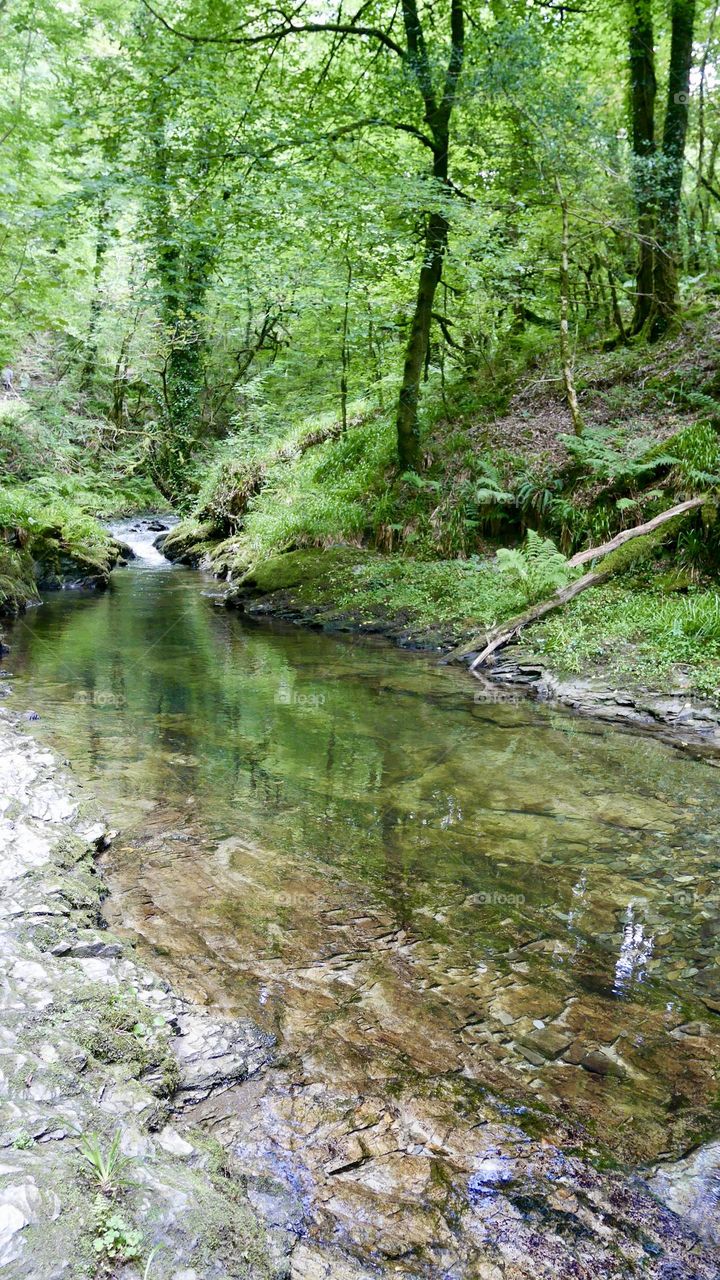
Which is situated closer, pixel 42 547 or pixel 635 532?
pixel 635 532

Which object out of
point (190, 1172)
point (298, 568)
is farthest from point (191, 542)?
point (190, 1172)

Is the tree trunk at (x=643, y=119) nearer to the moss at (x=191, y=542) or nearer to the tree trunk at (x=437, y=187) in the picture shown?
the tree trunk at (x=437, y=187)

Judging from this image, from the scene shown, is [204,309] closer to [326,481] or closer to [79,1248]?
[326,481]

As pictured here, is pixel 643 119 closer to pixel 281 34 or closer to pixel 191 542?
pixel 281 34

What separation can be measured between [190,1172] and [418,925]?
1792 mm

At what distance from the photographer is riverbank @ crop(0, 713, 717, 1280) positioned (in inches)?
62.1

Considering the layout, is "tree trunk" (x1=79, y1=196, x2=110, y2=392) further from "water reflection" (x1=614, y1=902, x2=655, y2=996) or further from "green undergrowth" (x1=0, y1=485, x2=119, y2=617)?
"water reflection" (x1=614, y1=902, x2=655, y2=996)

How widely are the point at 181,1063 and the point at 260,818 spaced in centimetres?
226

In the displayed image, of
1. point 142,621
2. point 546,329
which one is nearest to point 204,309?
point 546,329

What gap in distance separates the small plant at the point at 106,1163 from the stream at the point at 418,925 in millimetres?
499

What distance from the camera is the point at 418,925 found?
3539mm

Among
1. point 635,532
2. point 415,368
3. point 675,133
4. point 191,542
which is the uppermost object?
point 675,133

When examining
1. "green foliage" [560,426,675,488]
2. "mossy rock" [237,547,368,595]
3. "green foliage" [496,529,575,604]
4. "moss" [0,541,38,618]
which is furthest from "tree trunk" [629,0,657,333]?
"moss" [0,541,38,618]

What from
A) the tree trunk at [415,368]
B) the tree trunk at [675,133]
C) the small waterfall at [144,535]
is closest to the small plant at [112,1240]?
the tree trunk at [415,368]
